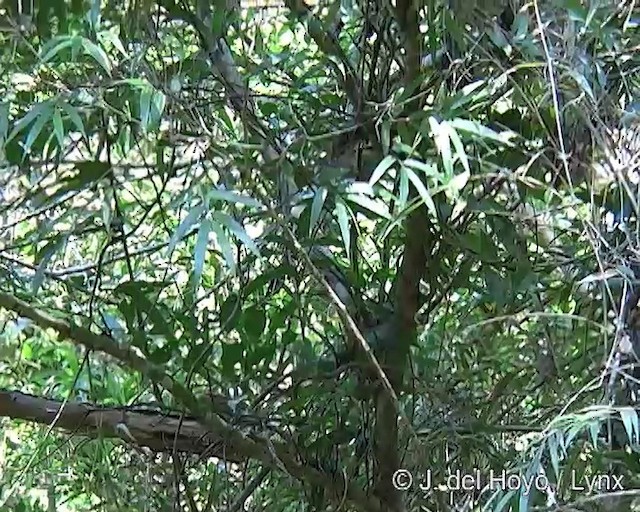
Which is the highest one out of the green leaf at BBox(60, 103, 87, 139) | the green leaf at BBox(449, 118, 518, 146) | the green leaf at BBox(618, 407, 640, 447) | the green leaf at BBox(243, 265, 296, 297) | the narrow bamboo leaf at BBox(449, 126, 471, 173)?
the green leaf at BBox(60, 103, 87, 139)

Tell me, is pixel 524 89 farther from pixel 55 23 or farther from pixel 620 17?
pixel 55 23

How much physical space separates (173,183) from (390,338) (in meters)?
0.23

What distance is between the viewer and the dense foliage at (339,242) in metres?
0.61

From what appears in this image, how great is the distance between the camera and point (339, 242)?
26.7 inches

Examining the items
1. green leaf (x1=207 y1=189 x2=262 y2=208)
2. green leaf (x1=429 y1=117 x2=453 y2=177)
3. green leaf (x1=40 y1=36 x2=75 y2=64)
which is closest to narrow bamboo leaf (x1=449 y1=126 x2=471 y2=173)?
green leaf (x1=429 y1=117 x2=453 y2=177)

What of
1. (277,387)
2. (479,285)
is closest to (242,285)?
(277,387)

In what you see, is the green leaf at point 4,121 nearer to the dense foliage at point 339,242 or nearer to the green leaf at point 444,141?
the dense foliage at point 339,242

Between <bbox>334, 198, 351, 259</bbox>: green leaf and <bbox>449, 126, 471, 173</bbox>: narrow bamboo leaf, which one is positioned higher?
<bbox>449, 126, 471, 173</bbox>: narrow bamboo leaf

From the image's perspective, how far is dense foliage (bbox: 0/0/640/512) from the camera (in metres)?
0.61

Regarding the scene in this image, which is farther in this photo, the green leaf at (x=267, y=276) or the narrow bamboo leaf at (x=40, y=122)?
the green leaf at (x=267, y=276)

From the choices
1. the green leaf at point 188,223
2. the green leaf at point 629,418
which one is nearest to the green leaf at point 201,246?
the green leaf at point 188,223

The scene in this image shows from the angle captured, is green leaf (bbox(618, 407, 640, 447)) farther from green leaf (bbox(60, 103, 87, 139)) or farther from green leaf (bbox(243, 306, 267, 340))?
green leaf (bbox(60, 103, 87, 139))

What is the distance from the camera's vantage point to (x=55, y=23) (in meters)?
0.62

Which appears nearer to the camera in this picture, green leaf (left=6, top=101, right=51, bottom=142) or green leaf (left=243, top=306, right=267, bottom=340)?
green leaf (left=6, top=101, right=51, bottom=142)
